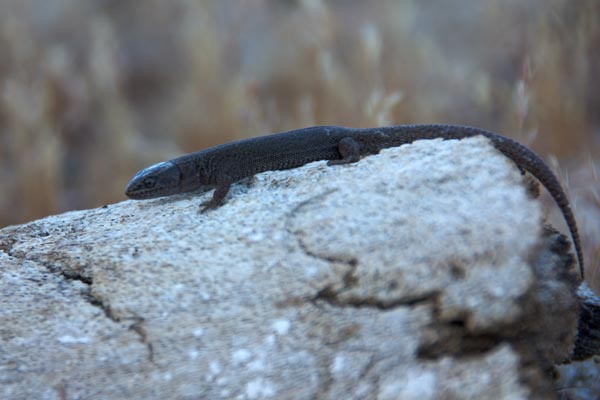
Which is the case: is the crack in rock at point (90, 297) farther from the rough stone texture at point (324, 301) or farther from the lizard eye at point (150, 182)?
the lizard eye at point (150, 182)

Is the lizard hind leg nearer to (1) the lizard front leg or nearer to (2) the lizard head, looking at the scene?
(1) the lizard front leg

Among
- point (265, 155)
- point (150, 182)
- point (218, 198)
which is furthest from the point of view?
point (265, 155)

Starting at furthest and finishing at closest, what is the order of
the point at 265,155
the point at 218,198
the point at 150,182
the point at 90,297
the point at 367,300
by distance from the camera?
1. the point at 265,155
2. the point at 150,182
3. the point at 218,198
4. the point at 90,297
5. the point at 367,300

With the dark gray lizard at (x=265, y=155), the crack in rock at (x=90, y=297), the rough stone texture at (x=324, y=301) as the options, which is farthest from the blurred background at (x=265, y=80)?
the crack in rock at (x=90, y=297)

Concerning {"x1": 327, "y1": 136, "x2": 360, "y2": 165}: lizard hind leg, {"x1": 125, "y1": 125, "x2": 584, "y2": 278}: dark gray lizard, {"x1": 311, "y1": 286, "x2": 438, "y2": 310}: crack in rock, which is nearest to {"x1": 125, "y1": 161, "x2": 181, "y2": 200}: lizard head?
{"x1": 125, "y1": 125, "x2": 584, "y2": 278}: dark gray lizard

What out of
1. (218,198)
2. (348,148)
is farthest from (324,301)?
(348,148)

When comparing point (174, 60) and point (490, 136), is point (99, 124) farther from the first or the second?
point (490, 136)

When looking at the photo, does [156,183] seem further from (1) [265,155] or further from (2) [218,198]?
(1) [265,155]
